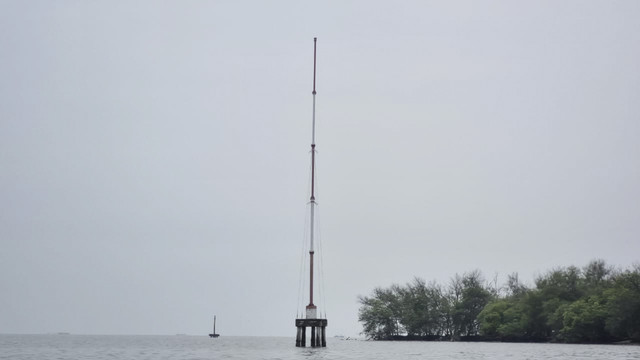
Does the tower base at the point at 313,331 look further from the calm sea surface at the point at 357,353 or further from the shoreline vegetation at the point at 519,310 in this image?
the shoreline vegetation at the point at 519,310

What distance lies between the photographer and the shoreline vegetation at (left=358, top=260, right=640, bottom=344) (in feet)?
403

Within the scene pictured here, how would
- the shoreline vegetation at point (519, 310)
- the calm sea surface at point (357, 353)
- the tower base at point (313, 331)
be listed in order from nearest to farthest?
the calm sea surface at point (357, 353) < the tower base at point (313, 331) < the shoreline vegetation at point (519, 310)

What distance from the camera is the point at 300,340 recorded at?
97188mm

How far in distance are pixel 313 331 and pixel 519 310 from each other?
69804 mm

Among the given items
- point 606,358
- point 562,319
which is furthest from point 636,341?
point 606,358

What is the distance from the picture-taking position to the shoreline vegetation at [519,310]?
122750mm

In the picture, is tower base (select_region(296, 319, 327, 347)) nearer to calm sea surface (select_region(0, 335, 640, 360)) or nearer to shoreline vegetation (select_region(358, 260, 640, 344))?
calm sea surface (select_region(0, 335, 640, 360))

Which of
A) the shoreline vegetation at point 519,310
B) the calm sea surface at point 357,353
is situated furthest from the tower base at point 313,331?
the shoreline vegetation at point 519,310

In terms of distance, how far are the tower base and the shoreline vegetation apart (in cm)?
4885

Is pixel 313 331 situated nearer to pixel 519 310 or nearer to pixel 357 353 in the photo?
pixel 357 353

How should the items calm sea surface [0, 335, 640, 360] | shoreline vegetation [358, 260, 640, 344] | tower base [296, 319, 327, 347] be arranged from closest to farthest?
1. calm sea surface [0, 335, 640, 360]
2. tower base [296, 319, 327, 347]
3. shoreline vegetation [358, 260, 640, 344]

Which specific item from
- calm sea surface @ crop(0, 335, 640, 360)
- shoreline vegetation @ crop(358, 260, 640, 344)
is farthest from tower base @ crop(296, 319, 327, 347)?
shoreline vegetation @ crop(358, 260, 640, 344)

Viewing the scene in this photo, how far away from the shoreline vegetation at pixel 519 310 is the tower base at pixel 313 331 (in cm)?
4885

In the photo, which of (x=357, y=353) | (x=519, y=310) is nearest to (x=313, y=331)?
(x=357, y=353)
